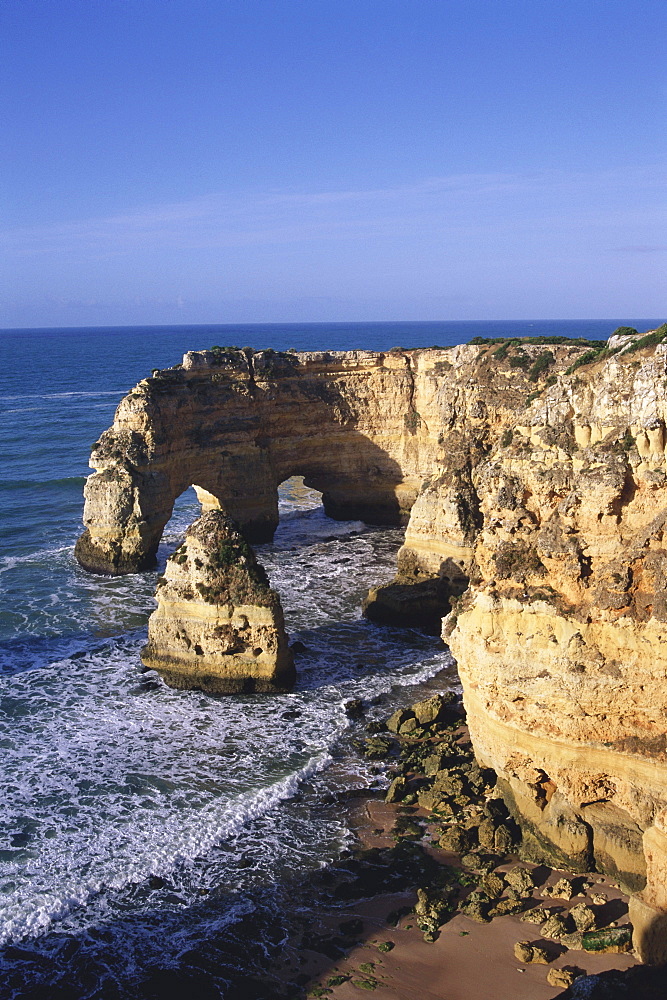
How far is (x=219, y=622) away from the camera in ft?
76.3

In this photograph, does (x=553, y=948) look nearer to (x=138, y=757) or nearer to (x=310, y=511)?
(x=138, y=757)

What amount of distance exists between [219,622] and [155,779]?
16.4 ft

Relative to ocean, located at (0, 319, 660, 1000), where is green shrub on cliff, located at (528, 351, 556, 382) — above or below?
above

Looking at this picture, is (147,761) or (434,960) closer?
(434,960)

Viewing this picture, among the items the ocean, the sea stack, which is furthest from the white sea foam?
the sea stack

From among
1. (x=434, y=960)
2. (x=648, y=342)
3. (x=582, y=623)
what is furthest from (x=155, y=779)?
(x=648, y=342)

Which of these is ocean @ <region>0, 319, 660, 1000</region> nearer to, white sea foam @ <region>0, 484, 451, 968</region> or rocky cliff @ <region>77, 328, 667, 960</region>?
white sea foam @ <region>0, 484, 451, 968</region>

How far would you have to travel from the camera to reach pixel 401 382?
43312 mm

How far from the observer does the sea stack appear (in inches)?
910

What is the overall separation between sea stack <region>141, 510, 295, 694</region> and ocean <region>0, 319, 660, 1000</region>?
0.60 meters

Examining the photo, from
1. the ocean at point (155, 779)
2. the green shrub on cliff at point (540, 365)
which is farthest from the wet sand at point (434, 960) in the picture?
the green shrub on cliff at point (540, 365)

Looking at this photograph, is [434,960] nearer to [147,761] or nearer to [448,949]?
[448,949]

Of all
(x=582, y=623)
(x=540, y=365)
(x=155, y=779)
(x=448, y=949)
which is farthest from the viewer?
(x=540, y=365)

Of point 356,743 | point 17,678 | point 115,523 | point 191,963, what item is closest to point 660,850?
point 191,963
